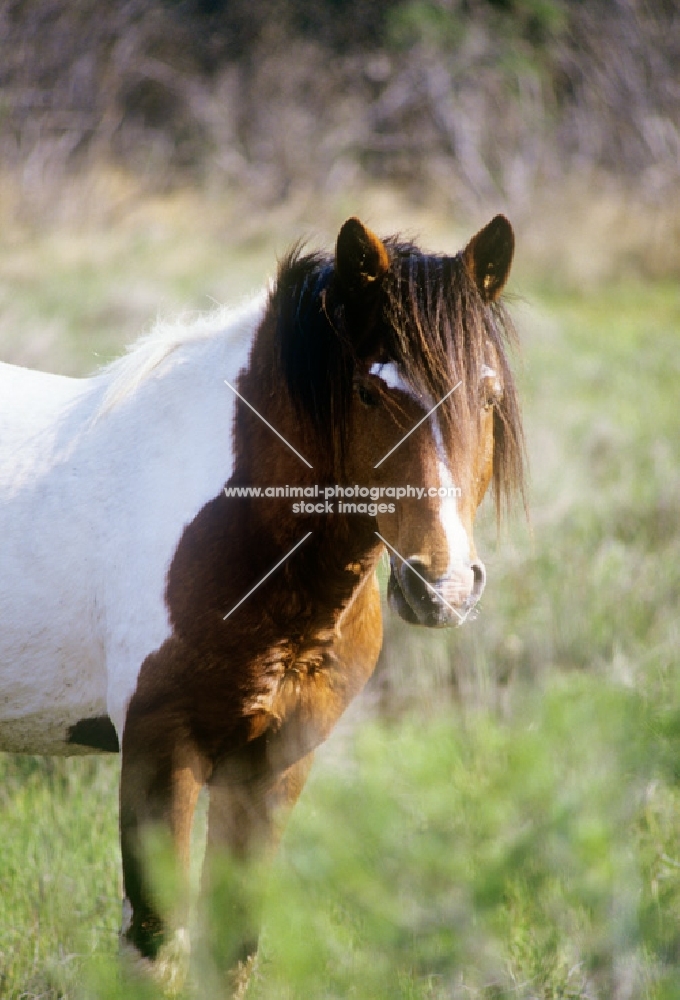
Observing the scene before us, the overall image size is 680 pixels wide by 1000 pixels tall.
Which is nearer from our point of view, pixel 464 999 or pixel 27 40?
pixel 464 999

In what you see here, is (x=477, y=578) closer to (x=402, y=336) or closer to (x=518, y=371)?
(x=402, y=336)

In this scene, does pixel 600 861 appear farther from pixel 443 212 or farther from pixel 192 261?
pixel 443 212

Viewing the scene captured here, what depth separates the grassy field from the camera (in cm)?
128

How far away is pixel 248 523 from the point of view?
7.12 ft

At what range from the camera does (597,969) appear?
2340 mm

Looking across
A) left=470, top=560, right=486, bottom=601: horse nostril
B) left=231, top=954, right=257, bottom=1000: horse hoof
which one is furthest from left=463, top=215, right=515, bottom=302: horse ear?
left=231, top=954, right=257, bottom=1000: horse hoof

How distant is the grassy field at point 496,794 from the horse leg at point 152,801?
21 cm

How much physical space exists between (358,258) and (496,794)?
1.11m

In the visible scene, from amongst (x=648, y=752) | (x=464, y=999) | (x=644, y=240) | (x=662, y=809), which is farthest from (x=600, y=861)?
(x=644, y=240)

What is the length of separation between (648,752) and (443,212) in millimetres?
11946

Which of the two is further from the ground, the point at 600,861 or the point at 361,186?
the point at 361,186

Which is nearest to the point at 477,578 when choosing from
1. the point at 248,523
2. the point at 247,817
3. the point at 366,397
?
the point at 366,397

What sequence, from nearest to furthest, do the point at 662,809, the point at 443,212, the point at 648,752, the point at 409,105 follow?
the point at 648,752, the point at 662,809, the point at 443,212, the point at 409,105

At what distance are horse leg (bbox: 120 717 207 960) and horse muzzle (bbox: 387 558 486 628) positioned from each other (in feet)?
2.18
